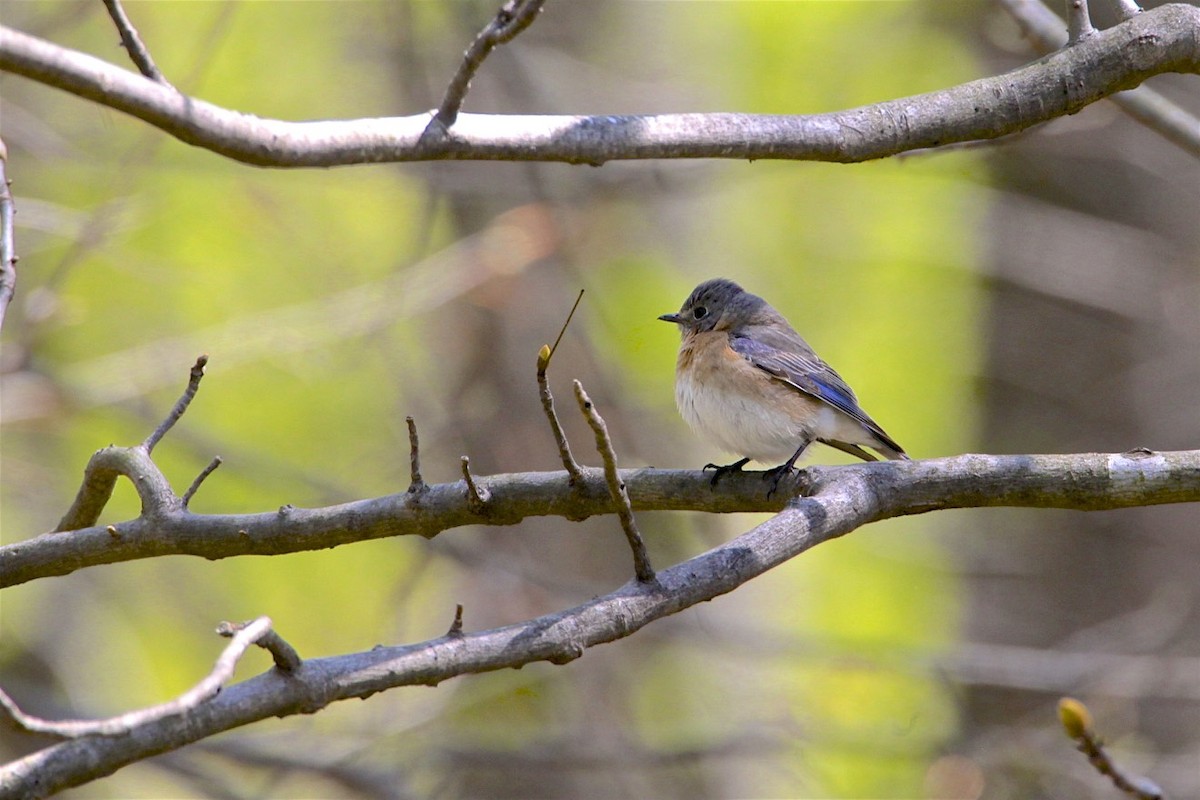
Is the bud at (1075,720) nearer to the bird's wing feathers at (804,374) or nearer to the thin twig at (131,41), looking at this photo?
the bird's wing feathers at (804,374)

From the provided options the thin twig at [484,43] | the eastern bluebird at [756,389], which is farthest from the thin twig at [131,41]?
the eastern bluebird at [756,389]

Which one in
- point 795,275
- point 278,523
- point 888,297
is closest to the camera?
point 278,523

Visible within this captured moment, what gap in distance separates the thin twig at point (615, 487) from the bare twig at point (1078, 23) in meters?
1.57

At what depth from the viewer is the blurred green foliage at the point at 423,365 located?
18.6ft

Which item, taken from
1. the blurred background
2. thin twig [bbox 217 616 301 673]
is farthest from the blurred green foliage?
thin twig [bbox 217 616 301 673]

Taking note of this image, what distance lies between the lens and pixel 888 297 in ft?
47.5

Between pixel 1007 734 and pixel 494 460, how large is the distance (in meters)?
3.09

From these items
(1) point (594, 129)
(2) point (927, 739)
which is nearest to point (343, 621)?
(2) point (927, 739)

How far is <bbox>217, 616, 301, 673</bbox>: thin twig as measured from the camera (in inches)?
78.2

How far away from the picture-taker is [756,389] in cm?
455

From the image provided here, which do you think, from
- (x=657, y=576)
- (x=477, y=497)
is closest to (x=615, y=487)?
(x=657, y=576)

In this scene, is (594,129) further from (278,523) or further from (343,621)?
(343,621)

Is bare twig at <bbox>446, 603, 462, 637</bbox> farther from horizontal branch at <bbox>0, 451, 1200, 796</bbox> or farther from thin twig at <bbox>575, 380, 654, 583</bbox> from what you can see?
thin twig at <bbox>575, 380, 654, 583</bbox>

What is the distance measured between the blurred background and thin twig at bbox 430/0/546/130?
7.07 ft
